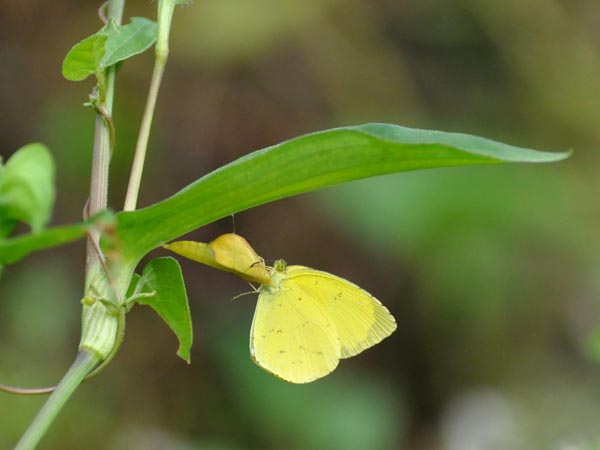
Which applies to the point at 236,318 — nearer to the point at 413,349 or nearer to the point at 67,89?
the point at 413,349

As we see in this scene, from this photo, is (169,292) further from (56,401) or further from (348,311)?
(348,311)

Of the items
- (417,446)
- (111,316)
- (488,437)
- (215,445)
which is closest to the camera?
(111,316)

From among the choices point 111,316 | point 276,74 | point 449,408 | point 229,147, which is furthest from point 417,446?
point 111,316

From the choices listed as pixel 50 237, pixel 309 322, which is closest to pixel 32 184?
pixel 50 237

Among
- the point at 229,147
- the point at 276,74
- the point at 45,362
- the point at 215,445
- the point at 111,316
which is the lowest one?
the point at 111,316

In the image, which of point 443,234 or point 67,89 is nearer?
point 443,234

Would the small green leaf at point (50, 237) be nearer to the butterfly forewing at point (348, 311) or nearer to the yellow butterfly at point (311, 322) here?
the yellow butterfly at point (311, 322)
